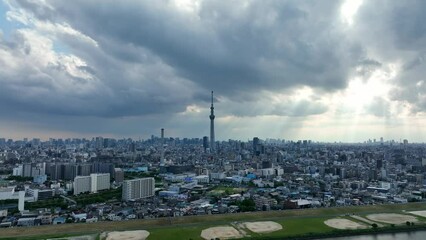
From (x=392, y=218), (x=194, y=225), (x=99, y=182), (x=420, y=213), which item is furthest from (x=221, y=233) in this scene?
(x=99, y=182)

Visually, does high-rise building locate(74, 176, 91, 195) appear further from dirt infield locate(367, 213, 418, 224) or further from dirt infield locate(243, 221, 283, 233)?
dirt infield locate(367, 213, 418, 224)

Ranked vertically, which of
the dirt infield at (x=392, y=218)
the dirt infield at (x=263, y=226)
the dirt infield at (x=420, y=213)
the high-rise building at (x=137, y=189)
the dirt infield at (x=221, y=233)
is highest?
the high-rise building at (x=137, y=189)

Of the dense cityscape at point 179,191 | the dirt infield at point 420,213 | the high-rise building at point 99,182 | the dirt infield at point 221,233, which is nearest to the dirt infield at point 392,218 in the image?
the dirt infield at point 420,213

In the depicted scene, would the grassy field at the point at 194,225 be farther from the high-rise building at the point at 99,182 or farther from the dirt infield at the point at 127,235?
the high-rise building at the point at 99,182

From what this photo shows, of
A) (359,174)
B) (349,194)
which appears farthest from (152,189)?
(359,174)

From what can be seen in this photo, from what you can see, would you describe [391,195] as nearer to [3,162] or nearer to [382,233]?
[382,233]

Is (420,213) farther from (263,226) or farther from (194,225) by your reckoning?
(194,225)
